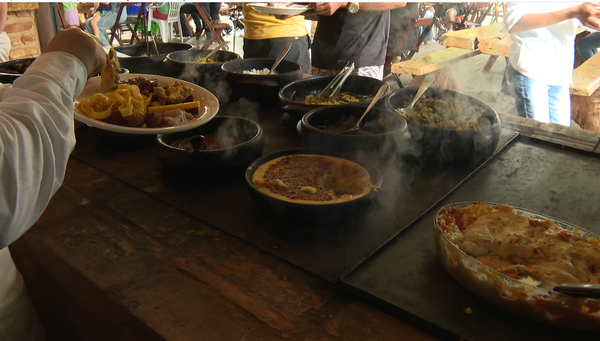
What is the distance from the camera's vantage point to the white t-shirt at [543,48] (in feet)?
7.38

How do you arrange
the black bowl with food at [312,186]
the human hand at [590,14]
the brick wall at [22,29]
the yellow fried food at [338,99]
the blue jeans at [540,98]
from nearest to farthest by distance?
1. the black bowl with food at [312,186]
2. the yellow fried food at [338,99]
3. the human hand at [590,14]
4. the blue jeans at [540,98]
5. the brick wall at [22,29]

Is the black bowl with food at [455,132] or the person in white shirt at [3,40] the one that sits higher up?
the person in white shirt at [3,40]

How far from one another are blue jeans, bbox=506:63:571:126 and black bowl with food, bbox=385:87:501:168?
4.33 ft

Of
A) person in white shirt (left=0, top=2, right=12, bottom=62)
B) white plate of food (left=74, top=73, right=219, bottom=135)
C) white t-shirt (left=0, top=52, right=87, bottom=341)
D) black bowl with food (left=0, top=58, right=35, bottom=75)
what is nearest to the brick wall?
person in white shirt (left=0, top=2, right=12, bottom=62)

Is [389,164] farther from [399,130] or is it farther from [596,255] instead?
[596,255]

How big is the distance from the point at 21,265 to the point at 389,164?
1208 millimetres

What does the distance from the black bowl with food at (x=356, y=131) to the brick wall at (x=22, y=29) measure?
3.23 metres

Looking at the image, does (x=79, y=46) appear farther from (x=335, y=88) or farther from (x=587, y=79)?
(x=587, y=79)

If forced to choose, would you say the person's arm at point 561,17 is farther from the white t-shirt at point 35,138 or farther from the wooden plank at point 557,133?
the white t-shirt at point 35,138

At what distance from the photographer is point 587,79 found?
2445 millimetres

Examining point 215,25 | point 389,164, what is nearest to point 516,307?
point 389,164

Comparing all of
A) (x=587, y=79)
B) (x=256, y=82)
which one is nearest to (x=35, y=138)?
(x=256, y=82)

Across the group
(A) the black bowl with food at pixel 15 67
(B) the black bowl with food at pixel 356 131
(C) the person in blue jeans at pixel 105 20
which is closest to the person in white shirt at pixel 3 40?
(A) the black bowl with food at pixel 15 67

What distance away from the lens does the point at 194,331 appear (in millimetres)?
759
